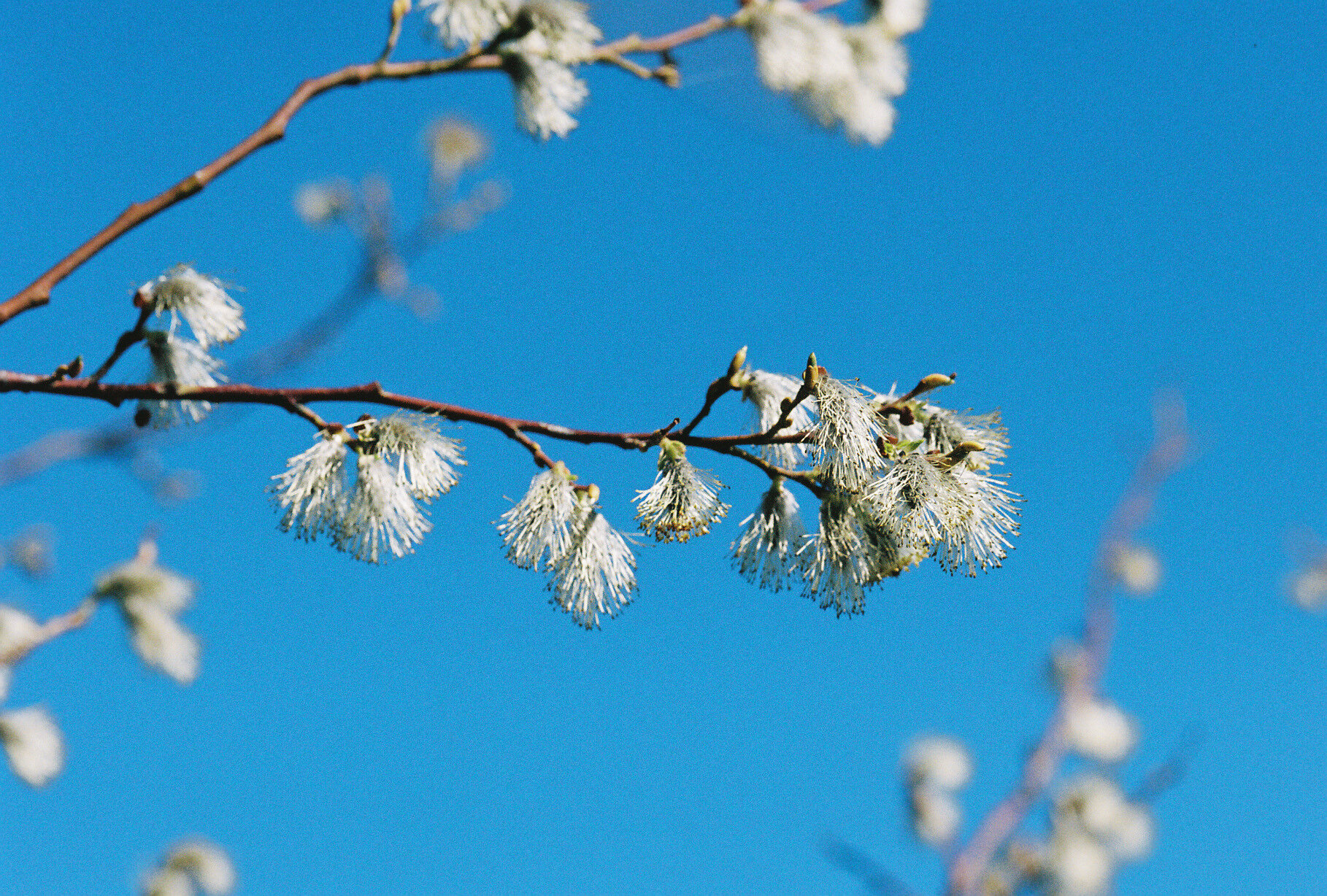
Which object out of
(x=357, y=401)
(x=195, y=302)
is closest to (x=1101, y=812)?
(x=357, y=401)

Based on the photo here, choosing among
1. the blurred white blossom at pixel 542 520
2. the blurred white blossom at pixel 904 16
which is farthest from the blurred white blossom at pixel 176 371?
the blurred white blossom at pixel 904 16

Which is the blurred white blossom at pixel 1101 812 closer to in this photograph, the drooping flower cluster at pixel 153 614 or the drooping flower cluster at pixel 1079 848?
the drooping flower cluster at pixel 1079 848

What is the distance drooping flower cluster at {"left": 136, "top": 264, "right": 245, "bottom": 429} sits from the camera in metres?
2.10

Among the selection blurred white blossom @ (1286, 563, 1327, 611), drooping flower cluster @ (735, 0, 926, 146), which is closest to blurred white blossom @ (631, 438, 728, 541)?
drooping flower cluster @ (735, 0, 926, 146)

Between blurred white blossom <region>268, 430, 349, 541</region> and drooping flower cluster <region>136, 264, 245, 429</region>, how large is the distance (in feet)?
0.68

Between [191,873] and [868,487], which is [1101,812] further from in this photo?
[191,873]

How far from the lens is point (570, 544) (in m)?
2.21

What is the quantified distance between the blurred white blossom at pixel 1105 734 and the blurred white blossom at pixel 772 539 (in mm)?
1581

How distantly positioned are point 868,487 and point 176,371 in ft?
4.46

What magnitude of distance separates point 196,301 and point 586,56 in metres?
0.95

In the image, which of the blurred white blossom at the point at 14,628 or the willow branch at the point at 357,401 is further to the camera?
the blurred white blossom at the point at 14,628

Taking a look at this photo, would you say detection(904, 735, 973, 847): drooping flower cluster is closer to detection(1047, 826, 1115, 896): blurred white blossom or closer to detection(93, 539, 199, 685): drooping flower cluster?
detection(1047, 826, 1115, 896): blurred white blossom

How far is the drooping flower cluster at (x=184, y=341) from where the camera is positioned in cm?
210

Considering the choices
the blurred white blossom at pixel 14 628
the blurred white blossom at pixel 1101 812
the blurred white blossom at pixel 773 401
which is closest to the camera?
the blurred white blossom at pixel 14 628
